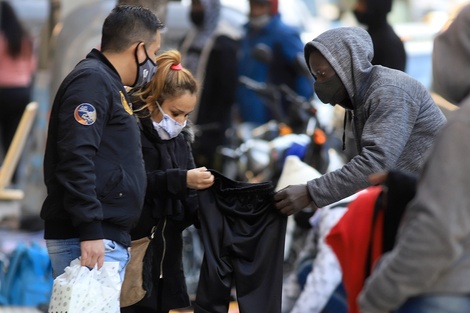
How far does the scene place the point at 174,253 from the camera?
588 cm

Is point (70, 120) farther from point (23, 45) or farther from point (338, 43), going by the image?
point (23, 45)

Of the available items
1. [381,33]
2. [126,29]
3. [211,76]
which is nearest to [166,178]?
[126,29]

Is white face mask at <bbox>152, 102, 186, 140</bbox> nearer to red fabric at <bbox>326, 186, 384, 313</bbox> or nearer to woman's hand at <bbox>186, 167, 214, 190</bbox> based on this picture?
woman's hand at <bbox>186, 167, 214, 190</bbox>

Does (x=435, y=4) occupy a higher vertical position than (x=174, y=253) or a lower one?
lower

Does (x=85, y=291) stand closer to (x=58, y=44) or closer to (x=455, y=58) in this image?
(x=455, y=58)

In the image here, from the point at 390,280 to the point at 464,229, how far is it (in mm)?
312

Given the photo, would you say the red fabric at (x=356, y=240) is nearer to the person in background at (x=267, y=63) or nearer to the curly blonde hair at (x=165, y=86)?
the curly blonde hair at (x=165, y=86)

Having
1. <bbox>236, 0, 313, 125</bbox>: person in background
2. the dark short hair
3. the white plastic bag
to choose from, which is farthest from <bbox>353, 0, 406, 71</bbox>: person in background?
the white plastic bag

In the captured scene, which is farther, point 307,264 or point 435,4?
point 435,4

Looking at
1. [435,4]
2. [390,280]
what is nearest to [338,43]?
[390,280]

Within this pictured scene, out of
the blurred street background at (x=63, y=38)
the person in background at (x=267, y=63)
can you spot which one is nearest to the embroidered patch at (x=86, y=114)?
the blurred street background at (x=63, y=38)

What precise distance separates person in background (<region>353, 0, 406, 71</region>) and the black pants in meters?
3.36

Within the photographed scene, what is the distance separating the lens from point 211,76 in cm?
1078

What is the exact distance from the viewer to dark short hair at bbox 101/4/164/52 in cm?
530
